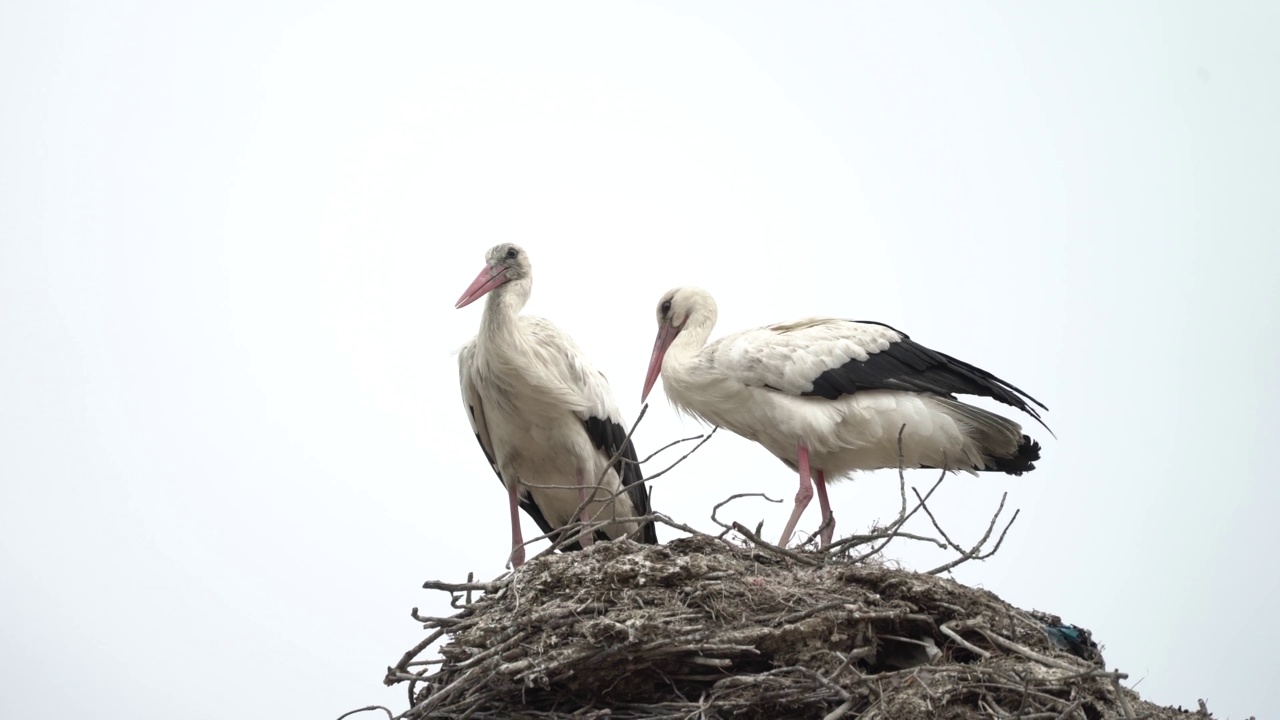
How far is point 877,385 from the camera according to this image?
6.50 m

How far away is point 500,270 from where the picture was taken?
7312 millimetres

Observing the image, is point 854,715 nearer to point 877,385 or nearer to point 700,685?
point 700,685

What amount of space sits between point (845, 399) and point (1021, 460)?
98cm

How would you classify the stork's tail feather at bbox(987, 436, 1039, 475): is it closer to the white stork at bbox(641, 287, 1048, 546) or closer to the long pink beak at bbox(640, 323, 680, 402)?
the white stork at bbox(641, 287, 1048, 546)

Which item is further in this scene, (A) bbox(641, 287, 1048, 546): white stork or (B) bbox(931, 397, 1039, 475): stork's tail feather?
(B) bbox(931, 397, 1039, 475): stork's tail feather

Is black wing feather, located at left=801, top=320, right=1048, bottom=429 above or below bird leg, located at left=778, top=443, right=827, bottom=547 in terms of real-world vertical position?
above

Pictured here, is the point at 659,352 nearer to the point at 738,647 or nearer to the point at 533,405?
the point at 533,405

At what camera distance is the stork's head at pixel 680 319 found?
7266mm

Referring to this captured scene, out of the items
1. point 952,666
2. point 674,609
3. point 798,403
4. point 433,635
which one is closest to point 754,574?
point 674,609

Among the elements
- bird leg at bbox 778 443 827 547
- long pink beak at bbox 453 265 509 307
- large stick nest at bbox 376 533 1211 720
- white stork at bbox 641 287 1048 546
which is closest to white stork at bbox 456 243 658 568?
long pink beak at bbox 453 265 509 307

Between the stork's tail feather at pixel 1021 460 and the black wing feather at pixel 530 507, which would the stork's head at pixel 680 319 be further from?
the stork's tail feather at pixel 1021 460

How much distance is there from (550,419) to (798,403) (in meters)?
1.43

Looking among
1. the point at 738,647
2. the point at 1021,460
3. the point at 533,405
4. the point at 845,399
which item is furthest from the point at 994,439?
the point at 738,647

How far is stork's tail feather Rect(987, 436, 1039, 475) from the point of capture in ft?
21.9
